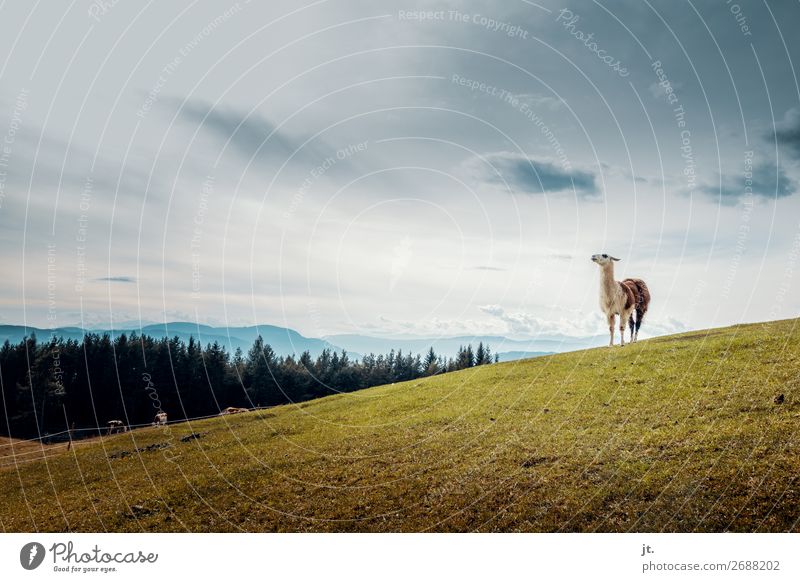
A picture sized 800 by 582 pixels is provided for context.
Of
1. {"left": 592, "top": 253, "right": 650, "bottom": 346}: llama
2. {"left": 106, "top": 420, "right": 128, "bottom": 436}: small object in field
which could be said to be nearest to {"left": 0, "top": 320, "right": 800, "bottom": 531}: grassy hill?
{"left": 592, "top": 253, "right": 650, "bottom": 346}: llama

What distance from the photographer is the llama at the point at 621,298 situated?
1964cm

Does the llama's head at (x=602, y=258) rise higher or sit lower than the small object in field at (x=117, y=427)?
higher

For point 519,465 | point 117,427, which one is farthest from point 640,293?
point 117,427

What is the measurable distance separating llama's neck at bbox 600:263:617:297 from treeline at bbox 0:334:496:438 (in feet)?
115

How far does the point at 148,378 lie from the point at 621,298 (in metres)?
49.1

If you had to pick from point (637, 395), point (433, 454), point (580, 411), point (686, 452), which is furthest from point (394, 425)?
point (686, 452)

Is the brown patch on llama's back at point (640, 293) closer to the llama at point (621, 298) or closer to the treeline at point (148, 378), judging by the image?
the llama at point (621, 298)

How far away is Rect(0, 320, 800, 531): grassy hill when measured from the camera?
34.7ft

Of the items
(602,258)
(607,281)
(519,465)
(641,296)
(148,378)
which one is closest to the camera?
(519,465)

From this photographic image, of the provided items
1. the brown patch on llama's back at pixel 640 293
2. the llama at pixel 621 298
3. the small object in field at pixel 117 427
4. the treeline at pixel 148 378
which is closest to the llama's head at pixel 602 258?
the llama at pixel 621 298

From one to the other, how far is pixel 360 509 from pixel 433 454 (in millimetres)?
3696

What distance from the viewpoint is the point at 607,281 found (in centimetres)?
1978

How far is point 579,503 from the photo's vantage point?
1080 cm

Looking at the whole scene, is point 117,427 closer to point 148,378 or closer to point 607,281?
point 148,378
